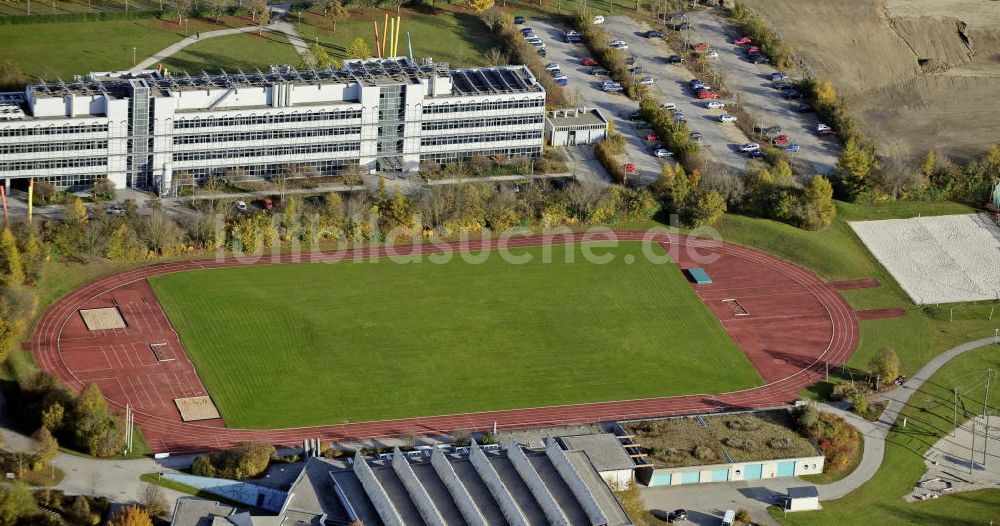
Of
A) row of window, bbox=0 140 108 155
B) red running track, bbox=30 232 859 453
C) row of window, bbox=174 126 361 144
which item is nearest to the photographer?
red running track, bbox=30 232 859 453

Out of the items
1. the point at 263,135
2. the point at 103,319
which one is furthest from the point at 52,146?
the point at 103,319

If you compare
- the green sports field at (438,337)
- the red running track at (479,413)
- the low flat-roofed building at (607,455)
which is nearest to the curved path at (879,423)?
the red running track at (479,413)

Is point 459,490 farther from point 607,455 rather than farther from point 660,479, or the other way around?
point 660,479


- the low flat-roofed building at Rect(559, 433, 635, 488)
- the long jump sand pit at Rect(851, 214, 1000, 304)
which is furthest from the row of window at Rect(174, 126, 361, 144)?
the long jump sand pit at Rect(851, 214, 1000, 304)

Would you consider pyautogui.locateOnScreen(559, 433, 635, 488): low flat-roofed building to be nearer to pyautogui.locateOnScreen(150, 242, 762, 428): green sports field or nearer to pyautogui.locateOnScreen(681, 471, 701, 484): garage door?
pyautogui.locateOnScreen(681, 471, 701, 484): garage door

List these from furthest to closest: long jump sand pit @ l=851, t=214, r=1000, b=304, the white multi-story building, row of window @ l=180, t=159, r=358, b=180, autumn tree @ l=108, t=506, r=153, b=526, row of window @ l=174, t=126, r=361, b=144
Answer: row of window @ l=180, t=159, r=358, b=180, row of window @ l=174, t=126, r=361, b=144, long jump sand pit @ l=851, t=214, r=1000, b=304, the white multi-story building, autumn tree @ l=108, t=506, r=153, b=526

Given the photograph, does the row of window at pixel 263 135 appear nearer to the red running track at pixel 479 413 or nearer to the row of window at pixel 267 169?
the row of window at pixel 267 169

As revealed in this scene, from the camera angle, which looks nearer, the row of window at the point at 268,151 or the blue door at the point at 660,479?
the blue door at the point at 660,479
